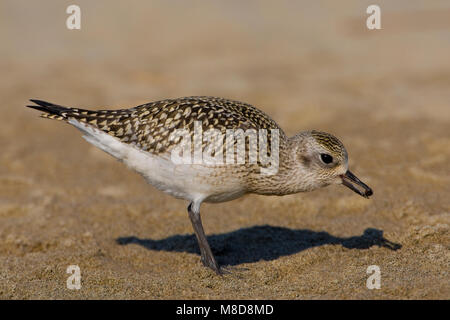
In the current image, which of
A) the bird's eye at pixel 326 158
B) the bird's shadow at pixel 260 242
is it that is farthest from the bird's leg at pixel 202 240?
the bird's eye at pixel 326 158

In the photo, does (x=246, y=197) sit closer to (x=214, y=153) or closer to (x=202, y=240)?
(x=202, y=240)

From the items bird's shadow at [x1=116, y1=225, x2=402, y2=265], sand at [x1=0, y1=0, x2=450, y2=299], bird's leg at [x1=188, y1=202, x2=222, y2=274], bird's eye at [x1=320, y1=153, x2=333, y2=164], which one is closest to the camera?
sand at [x1=0, y1=0, x2=450, y2=299]

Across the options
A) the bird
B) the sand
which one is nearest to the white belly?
the bird

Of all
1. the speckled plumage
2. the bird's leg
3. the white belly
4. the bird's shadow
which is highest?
the speckled plumage

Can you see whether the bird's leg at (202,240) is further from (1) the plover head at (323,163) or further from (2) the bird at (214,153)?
(1) the plover head at (323,163)

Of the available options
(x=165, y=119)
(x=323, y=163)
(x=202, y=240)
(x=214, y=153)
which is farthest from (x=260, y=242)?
(x=165, y=119)

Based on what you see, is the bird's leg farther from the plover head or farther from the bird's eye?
the bird's eye
